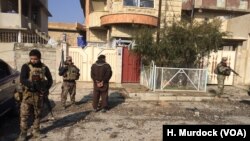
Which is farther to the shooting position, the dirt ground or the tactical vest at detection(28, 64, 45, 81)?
the dirt ground

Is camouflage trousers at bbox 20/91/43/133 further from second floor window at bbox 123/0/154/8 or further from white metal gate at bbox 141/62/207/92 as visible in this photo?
second floor window at bbox 123/0/154/8

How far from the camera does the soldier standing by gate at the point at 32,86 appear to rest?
455 cm

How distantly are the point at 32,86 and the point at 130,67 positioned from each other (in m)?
8.41

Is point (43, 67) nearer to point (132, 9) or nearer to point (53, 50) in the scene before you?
point (53, 50)

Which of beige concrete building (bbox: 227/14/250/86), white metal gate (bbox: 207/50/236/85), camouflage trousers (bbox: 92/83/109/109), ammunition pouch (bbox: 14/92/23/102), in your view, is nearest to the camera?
ammunition pouch (bbox: 14/92/23/102)

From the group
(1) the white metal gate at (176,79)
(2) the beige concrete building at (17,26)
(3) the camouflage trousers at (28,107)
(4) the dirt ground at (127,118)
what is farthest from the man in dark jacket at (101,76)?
(2) the beige concrete building at (17,26)

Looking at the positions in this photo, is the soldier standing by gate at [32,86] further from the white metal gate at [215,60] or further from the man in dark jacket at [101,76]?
the white metal gate at [215,60]

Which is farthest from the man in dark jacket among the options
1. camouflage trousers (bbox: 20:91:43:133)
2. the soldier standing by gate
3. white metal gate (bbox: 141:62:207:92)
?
white metal gate (bbox: 141:62:207:92)

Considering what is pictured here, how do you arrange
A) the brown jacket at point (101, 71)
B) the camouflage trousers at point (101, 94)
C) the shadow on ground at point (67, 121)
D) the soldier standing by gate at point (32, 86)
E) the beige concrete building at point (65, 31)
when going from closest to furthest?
1. the soldier standing by gate at point (32, 86)
2. the shadow on ground at point (67, 121)
3. the brown jacket at point (101, 71)
4. the camouflage trousers at point (101, 94)
5. the beige concrete building at point (65, 31)

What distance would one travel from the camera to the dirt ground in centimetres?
532

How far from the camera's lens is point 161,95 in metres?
9.37

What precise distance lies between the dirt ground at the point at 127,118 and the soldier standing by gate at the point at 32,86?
2.06ft

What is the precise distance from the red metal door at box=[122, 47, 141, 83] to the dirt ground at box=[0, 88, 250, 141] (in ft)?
10.6

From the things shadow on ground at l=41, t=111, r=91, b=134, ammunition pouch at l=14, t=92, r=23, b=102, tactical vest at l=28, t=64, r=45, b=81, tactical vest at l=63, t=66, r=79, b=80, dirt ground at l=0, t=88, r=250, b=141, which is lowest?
dirt ground at l=0, t=88, r=250, b=141
